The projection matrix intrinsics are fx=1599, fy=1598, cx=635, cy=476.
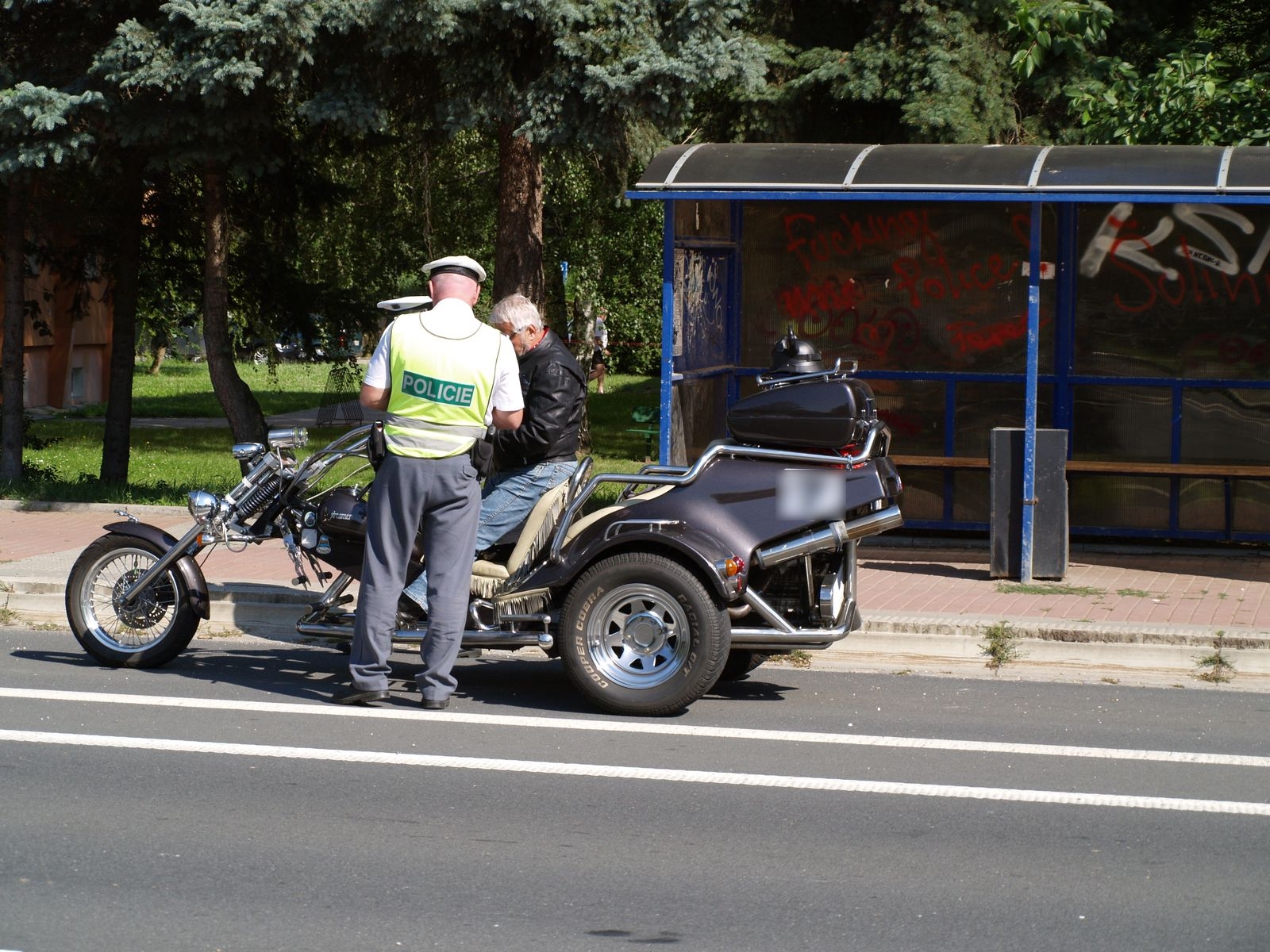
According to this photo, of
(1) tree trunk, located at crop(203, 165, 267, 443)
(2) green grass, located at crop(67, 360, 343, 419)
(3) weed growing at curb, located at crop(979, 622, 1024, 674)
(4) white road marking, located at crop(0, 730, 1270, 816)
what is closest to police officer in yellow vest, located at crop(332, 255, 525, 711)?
(4) white road marking, located at crop(0, 730, 1270, 816)

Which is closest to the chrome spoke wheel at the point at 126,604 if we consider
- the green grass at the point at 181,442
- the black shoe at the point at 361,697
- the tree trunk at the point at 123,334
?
the black shoe at the point at 361,697

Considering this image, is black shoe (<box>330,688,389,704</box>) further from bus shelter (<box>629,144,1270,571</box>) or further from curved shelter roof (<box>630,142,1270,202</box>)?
curved shelter roof (<box>630,142,1270,202</box>)

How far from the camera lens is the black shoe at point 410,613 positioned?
7.27 m

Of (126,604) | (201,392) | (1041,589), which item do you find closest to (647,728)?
(126,604)

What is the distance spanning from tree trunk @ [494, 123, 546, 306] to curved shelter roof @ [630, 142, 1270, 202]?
496cm

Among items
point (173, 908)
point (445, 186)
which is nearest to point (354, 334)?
point (445, 186)

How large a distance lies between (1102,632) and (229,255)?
1061cm

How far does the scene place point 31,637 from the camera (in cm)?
887

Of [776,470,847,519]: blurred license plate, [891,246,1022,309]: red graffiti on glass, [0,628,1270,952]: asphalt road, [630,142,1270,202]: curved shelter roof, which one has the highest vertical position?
[630,142,1270,202]: curved shelter roof

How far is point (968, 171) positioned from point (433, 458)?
16.0 ft

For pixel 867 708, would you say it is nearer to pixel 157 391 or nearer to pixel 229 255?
pixel 229 255

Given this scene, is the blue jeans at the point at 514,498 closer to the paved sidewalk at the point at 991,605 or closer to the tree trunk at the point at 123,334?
the paved sidewalk at the point at 991,605

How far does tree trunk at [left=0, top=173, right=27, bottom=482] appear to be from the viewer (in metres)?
14.8

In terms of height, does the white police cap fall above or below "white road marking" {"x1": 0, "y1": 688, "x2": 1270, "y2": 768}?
above
